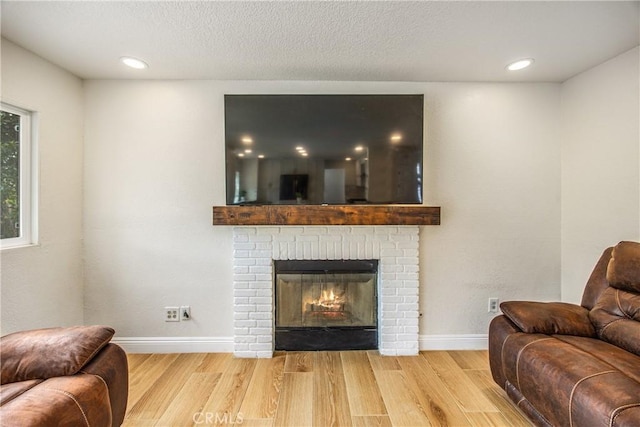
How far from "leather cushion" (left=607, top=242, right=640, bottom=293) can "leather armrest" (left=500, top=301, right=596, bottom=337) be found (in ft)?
0.84

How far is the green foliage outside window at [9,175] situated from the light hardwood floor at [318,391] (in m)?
1.31

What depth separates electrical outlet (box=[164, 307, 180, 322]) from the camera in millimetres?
2738

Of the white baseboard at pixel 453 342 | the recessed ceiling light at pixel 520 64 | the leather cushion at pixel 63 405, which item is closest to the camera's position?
the leather cushion at pixel 63 405

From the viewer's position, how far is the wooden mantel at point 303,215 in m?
2.55

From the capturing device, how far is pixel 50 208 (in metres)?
2.39

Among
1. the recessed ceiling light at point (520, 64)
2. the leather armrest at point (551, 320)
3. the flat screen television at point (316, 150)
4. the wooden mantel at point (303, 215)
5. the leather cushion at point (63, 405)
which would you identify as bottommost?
the leather cushion at point (63, 405)

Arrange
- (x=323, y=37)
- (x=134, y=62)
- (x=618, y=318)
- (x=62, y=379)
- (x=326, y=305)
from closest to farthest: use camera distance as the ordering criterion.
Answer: (x=62, y=379)
(x=618, y=318)
(x=323, y=37)
(x=134, y=62)
(x=326, y=305)

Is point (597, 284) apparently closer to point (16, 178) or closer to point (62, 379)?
point (62, 379)

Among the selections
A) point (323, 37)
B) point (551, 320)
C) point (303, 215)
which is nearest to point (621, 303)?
point (551, 320)

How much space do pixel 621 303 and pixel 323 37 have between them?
239cm

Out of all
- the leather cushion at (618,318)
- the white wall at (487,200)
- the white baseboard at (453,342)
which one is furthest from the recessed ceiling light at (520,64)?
the white baseboard at (453,342)

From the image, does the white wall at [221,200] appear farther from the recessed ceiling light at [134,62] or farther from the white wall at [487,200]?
the recessed ceiling light at [134,62]

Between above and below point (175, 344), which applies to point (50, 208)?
above

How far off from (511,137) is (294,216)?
1962mm
